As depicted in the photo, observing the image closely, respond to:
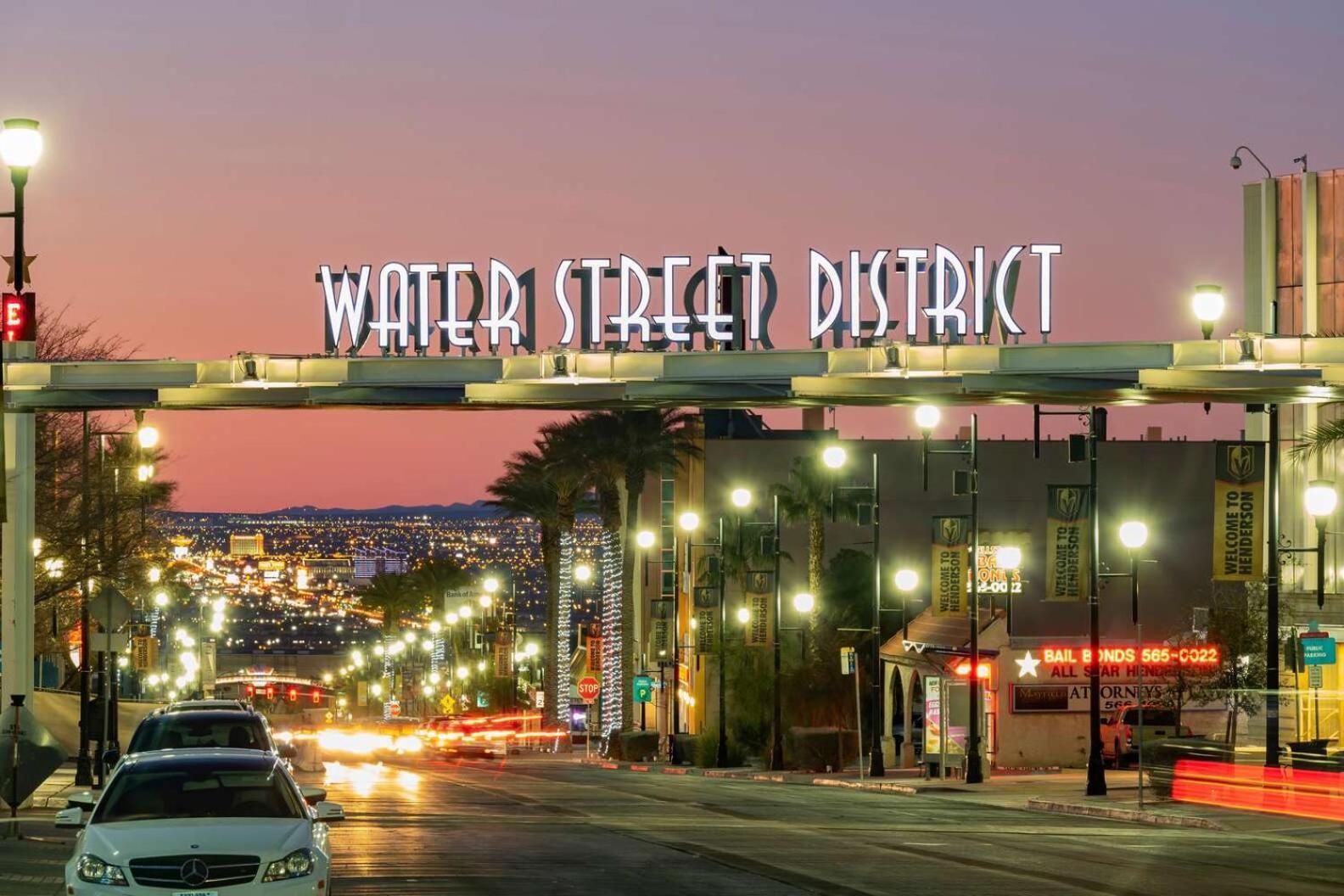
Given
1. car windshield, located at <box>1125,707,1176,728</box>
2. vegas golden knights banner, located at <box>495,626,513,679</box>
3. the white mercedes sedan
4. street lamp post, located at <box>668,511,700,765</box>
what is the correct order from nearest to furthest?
1. the white mercedes sedan
2. car windshield, located at <box>1125,707,1176,728</box>
3. street lamp post, located at <box>668,511,700,765</box>
4. vegas golden knights banner, located at <box>495,626,513,679</box>

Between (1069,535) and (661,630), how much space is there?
60.8 m

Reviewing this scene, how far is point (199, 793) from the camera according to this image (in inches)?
625

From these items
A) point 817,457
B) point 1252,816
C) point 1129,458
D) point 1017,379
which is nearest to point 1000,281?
point 1017,379

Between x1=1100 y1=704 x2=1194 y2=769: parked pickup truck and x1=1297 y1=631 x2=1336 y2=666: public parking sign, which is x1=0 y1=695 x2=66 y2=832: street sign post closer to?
x1=1297 y1=631 x2=1336 y2=666: public parking sign

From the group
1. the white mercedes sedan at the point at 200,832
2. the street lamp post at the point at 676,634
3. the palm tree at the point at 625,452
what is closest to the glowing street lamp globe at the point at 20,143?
the white mercedes sedan at the point at 200,832

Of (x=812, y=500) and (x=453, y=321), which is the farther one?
(x=812, y=500)

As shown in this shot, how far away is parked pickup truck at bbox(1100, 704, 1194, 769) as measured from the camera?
55156 millimetres

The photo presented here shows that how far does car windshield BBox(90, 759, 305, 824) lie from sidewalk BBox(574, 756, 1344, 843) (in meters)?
18.9

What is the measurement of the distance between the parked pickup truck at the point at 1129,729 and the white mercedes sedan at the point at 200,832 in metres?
40.8

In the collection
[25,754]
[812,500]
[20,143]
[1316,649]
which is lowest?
[25,754]

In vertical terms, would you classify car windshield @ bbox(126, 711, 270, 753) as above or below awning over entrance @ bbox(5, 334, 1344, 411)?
below

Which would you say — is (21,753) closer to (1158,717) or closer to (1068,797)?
(1068,797)

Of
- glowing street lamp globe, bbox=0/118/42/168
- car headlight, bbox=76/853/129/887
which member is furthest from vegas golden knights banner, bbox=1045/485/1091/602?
car headlight, bbox=76/853/129/887

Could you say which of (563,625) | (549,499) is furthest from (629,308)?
(563,625)
